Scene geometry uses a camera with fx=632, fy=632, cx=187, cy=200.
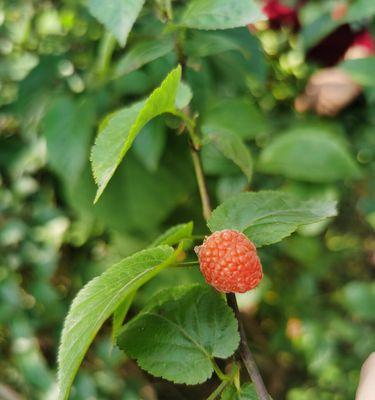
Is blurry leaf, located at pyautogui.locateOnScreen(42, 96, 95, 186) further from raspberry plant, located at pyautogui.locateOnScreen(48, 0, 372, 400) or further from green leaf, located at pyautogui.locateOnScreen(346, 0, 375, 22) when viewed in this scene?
green leaf, located at pyautogui.locateOnScreen(346, 0, 375, 22)

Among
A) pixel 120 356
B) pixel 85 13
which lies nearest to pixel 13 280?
pixel 120 356

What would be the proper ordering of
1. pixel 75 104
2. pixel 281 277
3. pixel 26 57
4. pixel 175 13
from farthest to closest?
pixel 281 277 → pixel 26 57 → pixel 75 104 → pixel 175 13

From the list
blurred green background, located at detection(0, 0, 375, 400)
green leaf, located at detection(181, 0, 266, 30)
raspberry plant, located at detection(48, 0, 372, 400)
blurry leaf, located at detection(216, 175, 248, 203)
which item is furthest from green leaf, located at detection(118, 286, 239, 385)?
blurry leaf, located at detection(216, 175, 248, 203)

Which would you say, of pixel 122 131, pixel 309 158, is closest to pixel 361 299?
pixel 309 158

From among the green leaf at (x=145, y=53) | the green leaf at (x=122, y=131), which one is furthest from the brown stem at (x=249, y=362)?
the green leaf at (x=145, y=53)

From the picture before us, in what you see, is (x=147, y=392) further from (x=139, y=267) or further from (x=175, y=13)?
(x=139, y=267)

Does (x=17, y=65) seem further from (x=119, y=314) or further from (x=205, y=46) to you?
(x=119, y=314)
